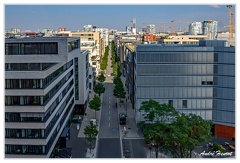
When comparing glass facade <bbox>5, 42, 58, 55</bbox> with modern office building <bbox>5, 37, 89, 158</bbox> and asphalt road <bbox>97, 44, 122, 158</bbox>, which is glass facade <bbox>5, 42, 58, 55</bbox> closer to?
modern office building <bbox>5, 37, 89, 158</bbox>

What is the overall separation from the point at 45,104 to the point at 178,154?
4.38 m

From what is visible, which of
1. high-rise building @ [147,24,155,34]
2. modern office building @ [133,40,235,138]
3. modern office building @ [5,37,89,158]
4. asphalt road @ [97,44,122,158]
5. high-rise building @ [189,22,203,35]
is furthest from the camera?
high-rise building @ [147,24,155,34]

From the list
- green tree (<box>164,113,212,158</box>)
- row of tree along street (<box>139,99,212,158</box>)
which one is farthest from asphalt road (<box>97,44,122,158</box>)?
green tree (<box>164,113,212,158</box>)

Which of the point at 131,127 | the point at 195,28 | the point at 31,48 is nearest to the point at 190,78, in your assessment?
the point at 131,127

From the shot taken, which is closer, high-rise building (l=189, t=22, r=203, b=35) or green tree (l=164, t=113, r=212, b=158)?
green tree (l=164, t=113, r=212, b=158)

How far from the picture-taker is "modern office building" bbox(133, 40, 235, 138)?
47.0 ft

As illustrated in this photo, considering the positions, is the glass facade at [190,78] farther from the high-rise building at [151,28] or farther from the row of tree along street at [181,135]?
the high-rise building at [151,28]

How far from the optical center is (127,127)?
1578cm

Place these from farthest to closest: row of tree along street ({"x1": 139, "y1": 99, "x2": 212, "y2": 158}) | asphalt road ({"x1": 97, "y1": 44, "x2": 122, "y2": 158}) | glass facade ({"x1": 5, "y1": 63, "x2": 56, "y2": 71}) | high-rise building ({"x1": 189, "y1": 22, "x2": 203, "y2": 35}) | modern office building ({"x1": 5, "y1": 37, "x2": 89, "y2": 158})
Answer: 1. high-rise building ({"x1": 189, "y1": 22, "x2": 203, "y2": 35})
2. asphalt road ({"x1": 97, "y1": 44, "x2": 122, "y2": 158})
3. glass facade ({"x1": 5, "y1": 63, "x2": 56, "y2": 71})
4. modern office building ({"x1": 5, "y1": 37, "x2": 89, "y2": 158})
5. row of tree along street ({"x1": 139, "y1": 99, "x2": 212, "y2": 158})

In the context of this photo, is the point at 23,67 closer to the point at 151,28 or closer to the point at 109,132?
the point at 109,132

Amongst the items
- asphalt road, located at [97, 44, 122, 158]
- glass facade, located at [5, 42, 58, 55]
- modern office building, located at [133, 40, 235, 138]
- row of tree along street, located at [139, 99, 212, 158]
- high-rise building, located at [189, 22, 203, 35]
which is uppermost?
high-rise building, located at [189, 22, 203, 35]

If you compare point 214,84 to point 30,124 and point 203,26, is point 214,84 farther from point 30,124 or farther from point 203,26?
point 203,26

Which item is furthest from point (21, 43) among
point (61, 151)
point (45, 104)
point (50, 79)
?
point (61, 151)

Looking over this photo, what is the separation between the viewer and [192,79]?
48.1 feet
